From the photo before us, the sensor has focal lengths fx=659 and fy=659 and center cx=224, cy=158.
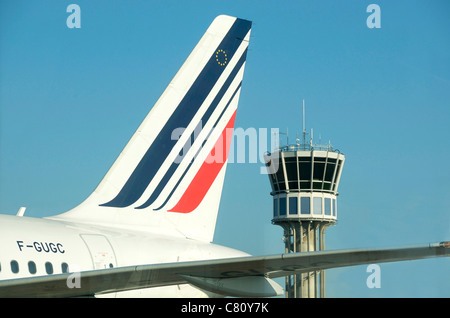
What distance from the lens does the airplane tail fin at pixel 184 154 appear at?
51.0 feet

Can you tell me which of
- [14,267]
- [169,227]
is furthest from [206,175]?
[14,267]

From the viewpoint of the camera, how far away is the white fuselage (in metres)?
10.9

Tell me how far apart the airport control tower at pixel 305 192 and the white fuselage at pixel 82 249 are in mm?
50381

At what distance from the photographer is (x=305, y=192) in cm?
6475

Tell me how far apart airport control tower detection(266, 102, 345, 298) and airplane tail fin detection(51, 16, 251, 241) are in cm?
4572

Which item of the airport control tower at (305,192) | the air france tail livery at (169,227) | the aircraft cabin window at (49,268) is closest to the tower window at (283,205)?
the airport control tower at (305,192)

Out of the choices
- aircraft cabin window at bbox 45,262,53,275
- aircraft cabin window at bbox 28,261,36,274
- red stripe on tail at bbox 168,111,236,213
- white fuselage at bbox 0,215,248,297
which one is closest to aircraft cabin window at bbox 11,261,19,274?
white fuselage at bbox 0,215,248,297

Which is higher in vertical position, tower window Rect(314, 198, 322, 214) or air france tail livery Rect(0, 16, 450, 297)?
tower window Rect(314, 198, 322, 214)

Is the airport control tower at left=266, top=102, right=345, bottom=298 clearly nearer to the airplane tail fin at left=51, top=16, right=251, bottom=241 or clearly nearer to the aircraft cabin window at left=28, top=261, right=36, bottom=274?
the airplane tail fin at left=51, top=16, right=251, bottom=241

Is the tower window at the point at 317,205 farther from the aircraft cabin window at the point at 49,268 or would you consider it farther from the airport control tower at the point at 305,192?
the aircraft cabin window at the point at 49,268

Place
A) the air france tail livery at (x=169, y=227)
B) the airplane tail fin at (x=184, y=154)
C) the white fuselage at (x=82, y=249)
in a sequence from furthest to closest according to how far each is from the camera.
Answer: the airplane tail fin at (x=184, y=154)
the white fuselage at (x=82, y=249)
the air france tail livery at (x=169, y=227)

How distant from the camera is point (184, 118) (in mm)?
17156
